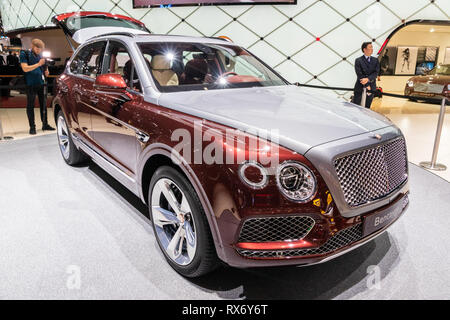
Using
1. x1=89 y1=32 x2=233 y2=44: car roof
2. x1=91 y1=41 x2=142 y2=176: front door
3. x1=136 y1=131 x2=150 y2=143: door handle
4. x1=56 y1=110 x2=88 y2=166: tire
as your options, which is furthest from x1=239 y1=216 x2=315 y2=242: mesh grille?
x1=56 y1=110 x2=88 y2=166: tire

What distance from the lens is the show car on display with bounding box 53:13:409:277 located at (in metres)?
1.41

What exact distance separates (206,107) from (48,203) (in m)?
1.82

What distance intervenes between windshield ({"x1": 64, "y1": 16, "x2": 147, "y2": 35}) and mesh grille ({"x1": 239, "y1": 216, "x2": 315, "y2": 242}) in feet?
19.3

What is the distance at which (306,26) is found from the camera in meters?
6.82

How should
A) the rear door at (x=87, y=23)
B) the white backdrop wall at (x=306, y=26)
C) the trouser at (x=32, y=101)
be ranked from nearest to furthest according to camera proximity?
the trouser at (x=32, y=101) < the rear door at (x=87, y=23) < the white backdrop wall at (x=306, y=26)

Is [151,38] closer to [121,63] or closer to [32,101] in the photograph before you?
[121,63]

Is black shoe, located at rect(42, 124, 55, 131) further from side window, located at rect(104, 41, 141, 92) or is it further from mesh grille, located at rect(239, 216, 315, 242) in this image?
mesh grille, located at rect(239, 216, 315, 242)

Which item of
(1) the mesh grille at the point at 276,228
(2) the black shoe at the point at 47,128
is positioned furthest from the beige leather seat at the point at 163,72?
(2) the black shoe at the point at 47,128

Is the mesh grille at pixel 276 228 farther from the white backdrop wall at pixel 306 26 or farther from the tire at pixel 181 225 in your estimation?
the white backdrop wall at pixel 306 26

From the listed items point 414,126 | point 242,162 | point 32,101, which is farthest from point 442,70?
point 242,162

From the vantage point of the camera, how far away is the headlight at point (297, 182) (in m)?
1.40

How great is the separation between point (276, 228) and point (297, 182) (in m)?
0.22
